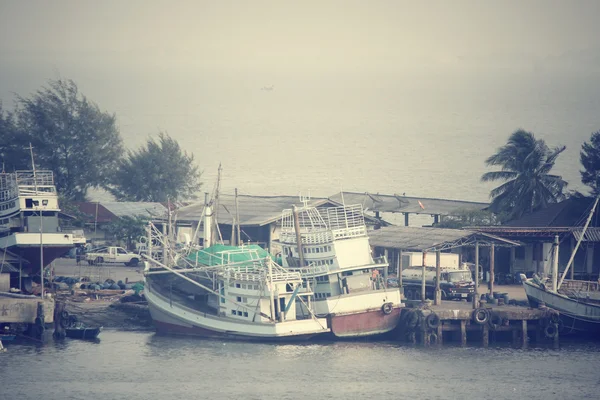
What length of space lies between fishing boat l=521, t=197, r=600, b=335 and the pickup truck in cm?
3117

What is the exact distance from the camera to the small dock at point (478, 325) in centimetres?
6769

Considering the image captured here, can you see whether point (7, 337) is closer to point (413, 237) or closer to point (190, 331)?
point (190, 331)

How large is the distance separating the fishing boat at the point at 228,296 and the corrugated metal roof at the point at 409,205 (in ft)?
84.9

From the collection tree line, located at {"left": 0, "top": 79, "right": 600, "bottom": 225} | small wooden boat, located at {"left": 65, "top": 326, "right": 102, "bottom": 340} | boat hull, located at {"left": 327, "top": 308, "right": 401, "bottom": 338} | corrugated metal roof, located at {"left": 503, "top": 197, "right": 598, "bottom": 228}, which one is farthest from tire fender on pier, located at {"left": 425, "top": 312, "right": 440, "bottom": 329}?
tree line, located at {"left": 0, "top": 79, "right": 600, "bottom": 225}

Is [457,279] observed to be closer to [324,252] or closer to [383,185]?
[324,252]

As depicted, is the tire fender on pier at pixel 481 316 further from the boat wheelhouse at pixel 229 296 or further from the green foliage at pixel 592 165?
the green foliage at pixel 592 165

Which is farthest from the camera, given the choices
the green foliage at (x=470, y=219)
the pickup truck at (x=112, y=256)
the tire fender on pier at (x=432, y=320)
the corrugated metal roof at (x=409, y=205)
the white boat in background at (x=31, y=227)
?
the corrugated metal roof at (x=409, y=205)

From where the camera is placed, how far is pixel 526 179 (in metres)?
94.4

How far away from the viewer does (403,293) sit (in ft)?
241

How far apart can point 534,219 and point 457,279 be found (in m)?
15.6

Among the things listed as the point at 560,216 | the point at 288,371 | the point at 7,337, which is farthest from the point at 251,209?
the point at 288,371

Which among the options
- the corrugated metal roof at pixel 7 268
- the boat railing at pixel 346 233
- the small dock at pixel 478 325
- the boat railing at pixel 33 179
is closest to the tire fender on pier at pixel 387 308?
the small dock at pixel 478 325

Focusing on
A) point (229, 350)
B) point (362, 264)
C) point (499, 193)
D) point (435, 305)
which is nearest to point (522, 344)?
point (435, 305)

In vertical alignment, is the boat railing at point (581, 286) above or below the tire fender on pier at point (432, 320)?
above
